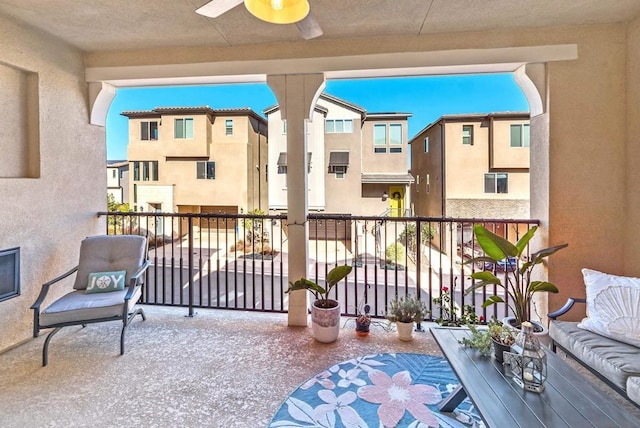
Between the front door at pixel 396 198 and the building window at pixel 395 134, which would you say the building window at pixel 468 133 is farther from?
the front door at pixel 396 198

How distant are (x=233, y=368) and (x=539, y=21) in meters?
4.01

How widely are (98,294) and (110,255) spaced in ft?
1.45

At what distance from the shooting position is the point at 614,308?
212 centimetres

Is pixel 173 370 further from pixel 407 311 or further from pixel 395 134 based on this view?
pixel 395 134

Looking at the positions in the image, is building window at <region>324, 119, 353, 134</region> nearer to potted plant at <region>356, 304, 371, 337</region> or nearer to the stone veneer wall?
the stone veneer wall

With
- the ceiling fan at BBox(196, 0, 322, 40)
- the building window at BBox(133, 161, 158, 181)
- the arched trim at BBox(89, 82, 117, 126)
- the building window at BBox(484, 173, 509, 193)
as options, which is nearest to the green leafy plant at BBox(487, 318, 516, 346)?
the ceiling fan at BBox(196, 0, 322, 40)

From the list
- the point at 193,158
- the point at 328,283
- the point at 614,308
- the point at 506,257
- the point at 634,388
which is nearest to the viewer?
the point at 634,388

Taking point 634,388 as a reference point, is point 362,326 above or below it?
below

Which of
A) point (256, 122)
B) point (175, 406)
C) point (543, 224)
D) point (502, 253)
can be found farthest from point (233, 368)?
point (256, 122)

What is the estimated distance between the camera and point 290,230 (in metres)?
3.19

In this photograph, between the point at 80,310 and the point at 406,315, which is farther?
the point at 406,315

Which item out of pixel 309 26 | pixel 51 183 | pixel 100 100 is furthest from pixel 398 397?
pixel 100 100

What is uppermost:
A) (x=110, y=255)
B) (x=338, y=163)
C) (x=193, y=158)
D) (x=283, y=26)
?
(x=193, y=158)

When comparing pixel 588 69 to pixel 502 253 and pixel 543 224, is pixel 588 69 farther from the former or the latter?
pixel 502 253
